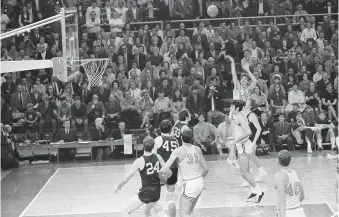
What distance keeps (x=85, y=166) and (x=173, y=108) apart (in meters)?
3.33

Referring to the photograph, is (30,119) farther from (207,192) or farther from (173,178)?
(173,178)

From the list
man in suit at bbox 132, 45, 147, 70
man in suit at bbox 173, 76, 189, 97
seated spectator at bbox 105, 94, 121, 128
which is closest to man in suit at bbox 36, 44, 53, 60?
man in suit at bbox 132, 45, 147, 70

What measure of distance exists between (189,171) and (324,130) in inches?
440

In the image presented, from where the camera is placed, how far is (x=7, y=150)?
65.8 ft

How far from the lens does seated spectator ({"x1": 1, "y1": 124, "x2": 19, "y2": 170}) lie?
19953 mm

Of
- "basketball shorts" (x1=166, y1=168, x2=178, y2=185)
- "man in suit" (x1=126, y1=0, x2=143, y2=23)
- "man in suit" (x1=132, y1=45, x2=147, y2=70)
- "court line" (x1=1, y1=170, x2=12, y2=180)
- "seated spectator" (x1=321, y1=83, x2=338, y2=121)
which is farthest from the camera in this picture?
"man in suit" (x1=126, y1=0, x2=143, y2=23)

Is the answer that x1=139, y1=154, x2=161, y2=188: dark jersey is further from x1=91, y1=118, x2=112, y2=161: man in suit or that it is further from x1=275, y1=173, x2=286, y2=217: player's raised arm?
x1=91, y1=118, x2=112, y2=161: man in suit

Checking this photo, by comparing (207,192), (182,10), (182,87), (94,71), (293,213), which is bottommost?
(207,192)

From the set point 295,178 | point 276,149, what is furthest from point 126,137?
point 295,178

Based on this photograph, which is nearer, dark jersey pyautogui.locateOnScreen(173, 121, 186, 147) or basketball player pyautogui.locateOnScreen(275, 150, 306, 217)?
basketball player pyautogui.locateOnScreen(275, 150, 306, 217)

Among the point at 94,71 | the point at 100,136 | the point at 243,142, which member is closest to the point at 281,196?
the point at 243,142

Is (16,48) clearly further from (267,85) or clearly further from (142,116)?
(267,85)

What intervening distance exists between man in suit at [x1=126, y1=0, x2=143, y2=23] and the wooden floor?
8.30 meters

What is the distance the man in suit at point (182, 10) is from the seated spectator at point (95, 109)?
268 inches
